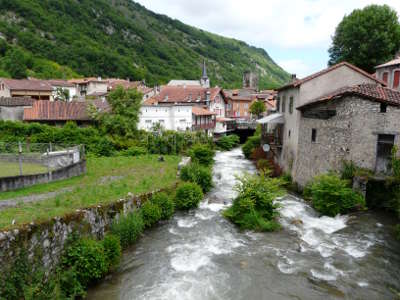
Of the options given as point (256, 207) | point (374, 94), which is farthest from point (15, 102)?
point (374, 94)

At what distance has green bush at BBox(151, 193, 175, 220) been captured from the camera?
16.1 metres

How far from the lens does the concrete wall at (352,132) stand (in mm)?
16516

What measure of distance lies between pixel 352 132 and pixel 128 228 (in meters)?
13.4

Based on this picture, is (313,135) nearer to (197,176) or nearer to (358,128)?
(358,128)

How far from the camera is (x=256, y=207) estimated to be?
53.0 feet

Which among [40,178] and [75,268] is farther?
[40,178]

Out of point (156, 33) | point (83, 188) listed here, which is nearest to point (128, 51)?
point (156, 33)

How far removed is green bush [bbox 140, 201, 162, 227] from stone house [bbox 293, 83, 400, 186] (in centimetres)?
1067

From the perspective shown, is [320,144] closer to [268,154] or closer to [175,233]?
[175,233]

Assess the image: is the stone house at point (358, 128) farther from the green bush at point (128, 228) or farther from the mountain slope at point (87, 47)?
the mountain slope at point (87, 47)

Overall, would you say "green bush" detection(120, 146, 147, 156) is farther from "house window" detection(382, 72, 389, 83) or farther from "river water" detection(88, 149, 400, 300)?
"house window" detection(382, 72, 389, 83)

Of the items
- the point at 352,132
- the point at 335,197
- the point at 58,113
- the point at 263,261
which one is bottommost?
the point at 263,261

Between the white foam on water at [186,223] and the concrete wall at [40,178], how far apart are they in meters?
7.73

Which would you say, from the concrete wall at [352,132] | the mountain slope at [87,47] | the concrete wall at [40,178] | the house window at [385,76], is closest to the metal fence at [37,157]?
the concrete wall at [40,178]
